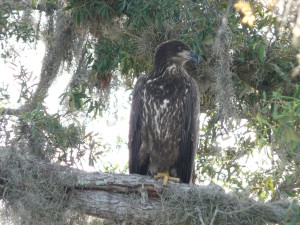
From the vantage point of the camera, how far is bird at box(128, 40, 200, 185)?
655 cm

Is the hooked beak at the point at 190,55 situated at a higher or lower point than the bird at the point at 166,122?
higher

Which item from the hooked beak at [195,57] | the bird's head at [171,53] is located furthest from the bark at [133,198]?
the bird's head at [171,53]

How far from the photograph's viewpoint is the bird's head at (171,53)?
6.67 meters

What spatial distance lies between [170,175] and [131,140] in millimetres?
514

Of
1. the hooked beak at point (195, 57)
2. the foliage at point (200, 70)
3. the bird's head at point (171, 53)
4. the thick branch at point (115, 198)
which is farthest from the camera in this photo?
the bird's head at point (171, 53)

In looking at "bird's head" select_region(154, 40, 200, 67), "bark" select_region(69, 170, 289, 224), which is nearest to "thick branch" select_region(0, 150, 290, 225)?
"bark" select_region(69, 170, 289, 224)

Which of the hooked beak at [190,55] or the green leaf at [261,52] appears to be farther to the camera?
the hooked beak at [190,55]

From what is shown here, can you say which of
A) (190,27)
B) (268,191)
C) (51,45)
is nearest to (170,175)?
(268,191)

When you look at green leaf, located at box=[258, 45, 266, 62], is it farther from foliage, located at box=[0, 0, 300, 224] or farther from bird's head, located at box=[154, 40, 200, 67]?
bird's head, located at box=[154, 40, 200, 67]

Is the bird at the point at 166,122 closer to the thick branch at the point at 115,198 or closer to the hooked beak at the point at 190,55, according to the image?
the hooked beak at the point at 190,55

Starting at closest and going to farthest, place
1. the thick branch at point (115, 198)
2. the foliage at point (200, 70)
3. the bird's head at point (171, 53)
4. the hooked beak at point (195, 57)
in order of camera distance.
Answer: the thick branch at point (115, 198)
the foliage at point (200, 70)
the hooked beak at point (195, 57)
the bird's head at point (171, 53)

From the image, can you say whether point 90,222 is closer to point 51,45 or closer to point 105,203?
point 105,203

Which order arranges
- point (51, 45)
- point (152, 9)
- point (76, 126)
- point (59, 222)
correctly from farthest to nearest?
1. point (51, 45)
2. point (152, 9)
3. point (76, 126)
4. point (59, 222)

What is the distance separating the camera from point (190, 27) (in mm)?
6363
